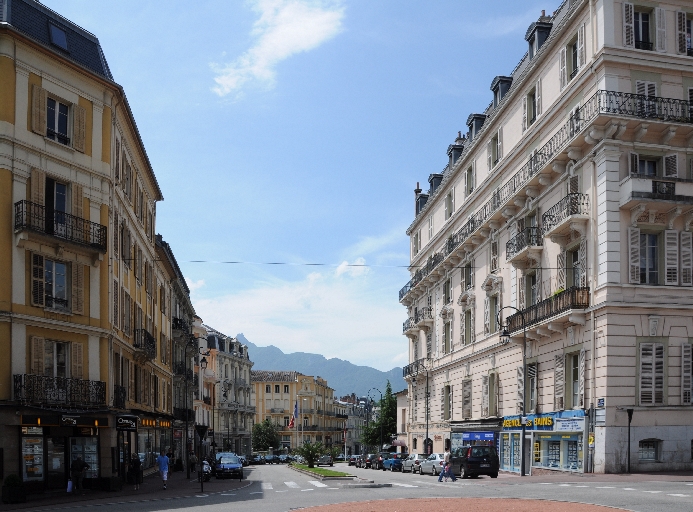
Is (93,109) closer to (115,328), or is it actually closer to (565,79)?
(115,328)

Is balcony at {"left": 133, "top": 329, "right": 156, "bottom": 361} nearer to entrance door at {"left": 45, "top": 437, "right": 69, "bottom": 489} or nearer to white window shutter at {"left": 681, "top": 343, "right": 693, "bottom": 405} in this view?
entrance door at {"left": 45, "top": 437, "right": 69, "bottom": 489}

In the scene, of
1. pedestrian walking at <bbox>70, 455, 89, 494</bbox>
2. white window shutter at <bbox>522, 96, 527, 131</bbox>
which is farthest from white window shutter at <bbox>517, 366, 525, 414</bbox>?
pedestrian walking at <bbox>70, 455, 89, 494</bbox>

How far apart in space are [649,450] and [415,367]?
121ft

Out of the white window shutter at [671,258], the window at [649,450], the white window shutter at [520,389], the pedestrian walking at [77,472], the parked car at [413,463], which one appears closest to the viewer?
the pedestrian walking at [77,472]

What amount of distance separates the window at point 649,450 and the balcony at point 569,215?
9238 millimetres

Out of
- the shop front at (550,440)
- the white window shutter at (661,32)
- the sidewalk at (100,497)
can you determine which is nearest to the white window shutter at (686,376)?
the shop front at (550,440)

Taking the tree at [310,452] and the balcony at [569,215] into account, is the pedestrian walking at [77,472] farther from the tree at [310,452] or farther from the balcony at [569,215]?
the tree at [310,452]

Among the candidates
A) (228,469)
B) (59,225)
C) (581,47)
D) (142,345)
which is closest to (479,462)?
(228,469)

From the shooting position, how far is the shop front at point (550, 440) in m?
36.2

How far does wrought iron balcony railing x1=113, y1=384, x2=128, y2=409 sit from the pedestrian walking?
3436 mm

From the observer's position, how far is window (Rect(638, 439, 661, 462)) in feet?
112

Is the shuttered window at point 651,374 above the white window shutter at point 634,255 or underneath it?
underneath

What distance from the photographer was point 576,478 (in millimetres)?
32312

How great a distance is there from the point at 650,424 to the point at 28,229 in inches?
990
